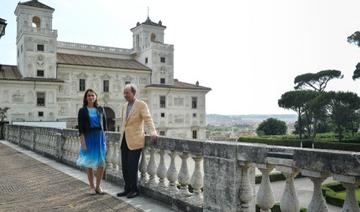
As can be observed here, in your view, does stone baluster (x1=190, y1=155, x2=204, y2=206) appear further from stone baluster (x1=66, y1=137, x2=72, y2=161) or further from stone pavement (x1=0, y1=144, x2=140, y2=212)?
stone baluster (x1=66, y1=137, x2=72, y2=161)

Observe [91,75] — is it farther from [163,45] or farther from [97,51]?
[163,45]

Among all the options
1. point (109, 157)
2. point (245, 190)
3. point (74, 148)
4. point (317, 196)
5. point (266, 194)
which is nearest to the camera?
point (317, 196)

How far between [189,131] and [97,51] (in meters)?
17.2

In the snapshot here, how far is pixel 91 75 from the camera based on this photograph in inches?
1636

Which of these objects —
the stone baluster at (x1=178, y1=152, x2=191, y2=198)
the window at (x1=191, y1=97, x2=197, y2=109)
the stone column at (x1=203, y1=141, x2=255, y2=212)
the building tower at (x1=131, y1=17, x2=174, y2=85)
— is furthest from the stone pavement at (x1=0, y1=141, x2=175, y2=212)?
the window at (x1=191, y1=97, x2=197, y2=109)

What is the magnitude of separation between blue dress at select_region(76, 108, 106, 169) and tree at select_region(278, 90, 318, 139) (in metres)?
44.0

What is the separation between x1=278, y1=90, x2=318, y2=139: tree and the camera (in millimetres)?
47219

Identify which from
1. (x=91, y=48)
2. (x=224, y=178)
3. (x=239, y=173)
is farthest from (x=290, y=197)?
(x=91, y=48)

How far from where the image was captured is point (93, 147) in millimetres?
5863

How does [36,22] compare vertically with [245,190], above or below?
above

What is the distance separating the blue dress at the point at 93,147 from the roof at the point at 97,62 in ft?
119

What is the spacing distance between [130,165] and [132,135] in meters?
0.50

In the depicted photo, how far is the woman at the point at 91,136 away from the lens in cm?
575

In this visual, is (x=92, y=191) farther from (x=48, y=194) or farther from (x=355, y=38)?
(x=355, y=38)
